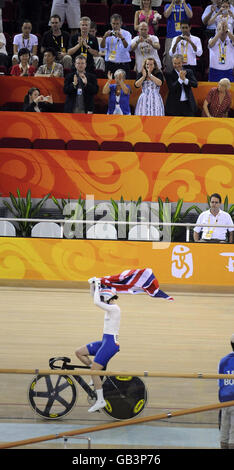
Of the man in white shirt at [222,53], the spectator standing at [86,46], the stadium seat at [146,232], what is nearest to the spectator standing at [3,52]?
the spectator standing at [86,46]

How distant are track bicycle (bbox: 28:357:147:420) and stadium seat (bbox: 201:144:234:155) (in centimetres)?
816

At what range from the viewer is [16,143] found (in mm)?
14461

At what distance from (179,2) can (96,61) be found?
1940mm

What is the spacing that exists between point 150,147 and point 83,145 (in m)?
1.18

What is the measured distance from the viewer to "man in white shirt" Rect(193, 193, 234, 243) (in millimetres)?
12602

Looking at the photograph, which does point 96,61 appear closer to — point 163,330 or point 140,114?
point 140,114

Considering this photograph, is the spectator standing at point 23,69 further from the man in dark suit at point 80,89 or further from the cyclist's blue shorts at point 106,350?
the cyclist's blue shorts at point 106,350

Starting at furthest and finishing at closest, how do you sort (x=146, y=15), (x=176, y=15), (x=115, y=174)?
(x=176, y=15) → (x=146, y=15) → (x=115, y=174)

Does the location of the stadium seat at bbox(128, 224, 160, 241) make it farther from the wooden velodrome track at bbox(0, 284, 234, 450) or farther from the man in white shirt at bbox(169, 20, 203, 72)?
the man in white shirt at bbox(169, 20, 203, 72)

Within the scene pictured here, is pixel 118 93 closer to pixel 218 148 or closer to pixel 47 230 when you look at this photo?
pixel 218 148

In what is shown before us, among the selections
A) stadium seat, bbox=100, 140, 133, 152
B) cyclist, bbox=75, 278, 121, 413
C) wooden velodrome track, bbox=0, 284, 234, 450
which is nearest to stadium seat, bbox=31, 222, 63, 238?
wooden velodrome track, bbox=0, 284, 234, 450

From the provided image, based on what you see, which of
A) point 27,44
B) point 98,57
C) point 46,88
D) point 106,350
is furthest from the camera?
point 98,57

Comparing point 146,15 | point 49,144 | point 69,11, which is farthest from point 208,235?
point 69,11

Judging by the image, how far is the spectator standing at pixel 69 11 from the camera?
15859 millimetres
